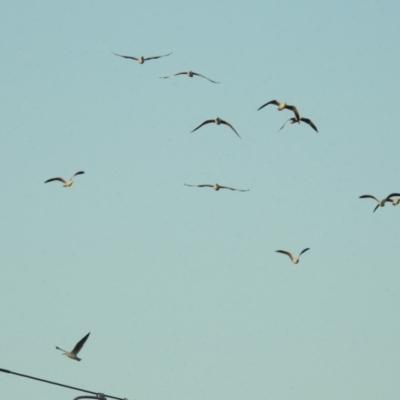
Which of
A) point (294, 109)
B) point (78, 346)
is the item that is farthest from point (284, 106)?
point (78, 346)

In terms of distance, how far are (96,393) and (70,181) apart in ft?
113

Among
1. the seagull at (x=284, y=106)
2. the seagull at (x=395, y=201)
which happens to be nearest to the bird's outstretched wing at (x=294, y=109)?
the seagull at (x=284, y=106)

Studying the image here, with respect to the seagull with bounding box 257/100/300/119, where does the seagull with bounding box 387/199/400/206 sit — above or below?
above

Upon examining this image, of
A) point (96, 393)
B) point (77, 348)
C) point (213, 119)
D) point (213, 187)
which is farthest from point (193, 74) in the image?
point (96, 393)

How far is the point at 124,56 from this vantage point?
8081 cm

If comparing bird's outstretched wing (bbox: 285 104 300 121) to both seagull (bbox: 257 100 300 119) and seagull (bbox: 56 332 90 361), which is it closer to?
seagull (bbox: 257 100 300 119)

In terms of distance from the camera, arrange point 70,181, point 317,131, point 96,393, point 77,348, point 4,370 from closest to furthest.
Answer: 1. point 4,370
2. point 96,393
3. point 77,348
4. point 317,131
5. point 70,181

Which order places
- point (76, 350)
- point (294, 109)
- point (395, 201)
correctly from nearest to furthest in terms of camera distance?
point (76, 350)
point (294, 109)
point (395, 201)

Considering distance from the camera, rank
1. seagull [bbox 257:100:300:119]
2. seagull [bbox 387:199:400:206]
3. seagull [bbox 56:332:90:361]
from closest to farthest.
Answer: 1. seagull [bbox 56:332:90:361]
2. seagull [bbox 257:100:300:119]
3. seagull [bbox 387:199:400:206]

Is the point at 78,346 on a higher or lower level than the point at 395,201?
lower

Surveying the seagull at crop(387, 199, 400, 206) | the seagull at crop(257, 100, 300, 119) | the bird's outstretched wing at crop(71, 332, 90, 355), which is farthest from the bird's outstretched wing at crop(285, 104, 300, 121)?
the bird's outstretched wing at crop(71, 332, 90, 355)

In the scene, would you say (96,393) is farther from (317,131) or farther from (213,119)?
(213,119)

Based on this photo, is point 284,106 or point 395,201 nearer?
point 284,106

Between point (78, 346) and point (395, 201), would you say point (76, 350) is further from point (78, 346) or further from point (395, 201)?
point (395, 201)
